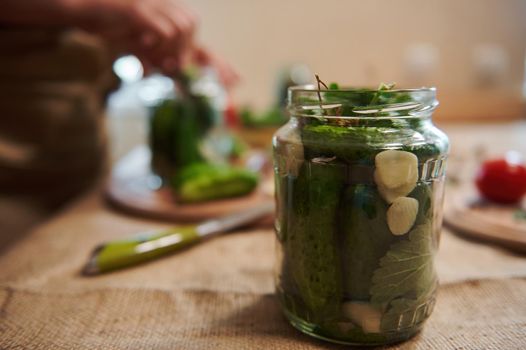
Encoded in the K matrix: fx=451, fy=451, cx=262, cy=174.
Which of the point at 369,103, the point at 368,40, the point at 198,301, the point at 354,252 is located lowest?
the point at 198,301

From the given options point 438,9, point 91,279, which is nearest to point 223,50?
point 438,9

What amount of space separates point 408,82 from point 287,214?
2.49 metres

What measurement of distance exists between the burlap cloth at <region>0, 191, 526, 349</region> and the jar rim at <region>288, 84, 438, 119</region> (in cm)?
23

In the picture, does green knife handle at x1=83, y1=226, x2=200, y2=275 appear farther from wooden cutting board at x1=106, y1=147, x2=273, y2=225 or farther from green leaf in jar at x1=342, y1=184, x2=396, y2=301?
green leaf in jar at x1=342, y1=184, x2=396, y2=301

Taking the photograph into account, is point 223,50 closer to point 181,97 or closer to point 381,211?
point 181,97

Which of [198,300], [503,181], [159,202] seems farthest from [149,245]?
[503,181]

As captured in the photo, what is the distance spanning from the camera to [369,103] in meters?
0.42

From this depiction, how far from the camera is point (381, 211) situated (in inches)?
15.9

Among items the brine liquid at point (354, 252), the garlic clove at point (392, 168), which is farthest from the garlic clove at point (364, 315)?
the garlic clove at point (392, 168)

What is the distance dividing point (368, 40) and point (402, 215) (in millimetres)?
2620

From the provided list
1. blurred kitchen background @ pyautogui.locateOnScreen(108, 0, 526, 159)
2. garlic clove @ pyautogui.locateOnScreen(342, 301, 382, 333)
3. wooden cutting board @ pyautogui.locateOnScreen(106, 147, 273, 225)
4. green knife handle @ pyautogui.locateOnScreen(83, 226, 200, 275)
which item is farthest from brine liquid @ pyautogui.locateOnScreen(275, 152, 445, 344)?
blurred kitchen background @ pyautogui.locateOnScreen(108, 0, 526, 159)

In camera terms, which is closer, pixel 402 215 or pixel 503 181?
pixel 402 215

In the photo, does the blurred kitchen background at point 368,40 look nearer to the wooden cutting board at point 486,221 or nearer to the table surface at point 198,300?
the wooden cutting board at point 486,221

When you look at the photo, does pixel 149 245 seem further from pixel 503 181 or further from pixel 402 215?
pixel 503 181
